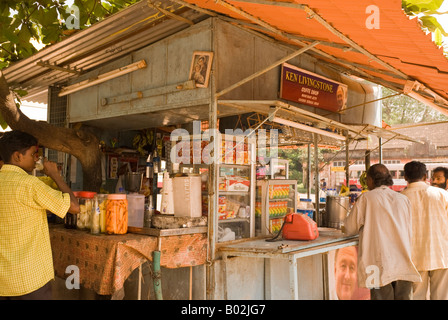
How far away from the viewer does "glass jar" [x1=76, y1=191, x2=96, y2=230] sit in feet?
12.4

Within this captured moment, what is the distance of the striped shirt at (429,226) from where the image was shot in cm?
455

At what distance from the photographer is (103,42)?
4727mm

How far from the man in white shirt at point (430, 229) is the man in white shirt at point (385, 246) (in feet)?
1.93

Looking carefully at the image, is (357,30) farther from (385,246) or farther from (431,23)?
(385,246)

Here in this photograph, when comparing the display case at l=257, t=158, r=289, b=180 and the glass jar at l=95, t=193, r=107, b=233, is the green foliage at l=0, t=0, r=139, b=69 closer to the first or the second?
the glass jar at l=95, t=193, r=107, b=233

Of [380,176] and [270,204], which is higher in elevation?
[380,176]

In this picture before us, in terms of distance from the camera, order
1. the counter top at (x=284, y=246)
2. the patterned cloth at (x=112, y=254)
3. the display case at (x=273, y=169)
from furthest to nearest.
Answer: the display case at (x=273, y=169)
the counter top at (x=284, y=246)
the patterned cloth at (x=112, y=254)

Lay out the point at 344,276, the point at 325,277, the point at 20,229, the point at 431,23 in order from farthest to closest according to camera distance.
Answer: the point at 344,276 < the point at 325,277 < the point at 431,23 < the point at 20,229

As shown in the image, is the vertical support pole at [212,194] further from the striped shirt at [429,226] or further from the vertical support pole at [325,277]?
the striped shirt at [429,226]

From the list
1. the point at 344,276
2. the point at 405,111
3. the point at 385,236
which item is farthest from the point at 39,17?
the point at 405,111

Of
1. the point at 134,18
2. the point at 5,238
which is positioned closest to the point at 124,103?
the point at 134,18

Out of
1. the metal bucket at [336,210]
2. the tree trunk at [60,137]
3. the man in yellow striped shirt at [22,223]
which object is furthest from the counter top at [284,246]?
the tree trunk at [60,137]

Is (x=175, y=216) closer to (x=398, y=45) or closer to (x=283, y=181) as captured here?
(x=283, y=181)

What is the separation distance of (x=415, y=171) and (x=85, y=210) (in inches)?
140
